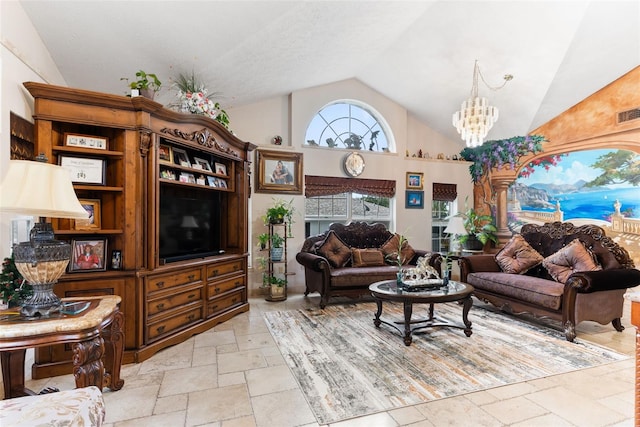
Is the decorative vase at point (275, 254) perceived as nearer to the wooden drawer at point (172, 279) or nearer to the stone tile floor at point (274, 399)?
the wooden drawer at point (172, 279)

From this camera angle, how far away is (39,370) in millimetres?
2488

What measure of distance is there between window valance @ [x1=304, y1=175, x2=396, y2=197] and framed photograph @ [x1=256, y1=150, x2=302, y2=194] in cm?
22

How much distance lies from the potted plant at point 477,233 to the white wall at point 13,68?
6.08 metres

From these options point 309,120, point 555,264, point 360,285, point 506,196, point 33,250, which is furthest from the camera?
point 506,196

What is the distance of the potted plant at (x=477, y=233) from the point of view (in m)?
5.97

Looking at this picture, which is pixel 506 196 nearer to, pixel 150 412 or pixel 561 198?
pixel 561 198

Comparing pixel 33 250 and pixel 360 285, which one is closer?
pixel 33 250

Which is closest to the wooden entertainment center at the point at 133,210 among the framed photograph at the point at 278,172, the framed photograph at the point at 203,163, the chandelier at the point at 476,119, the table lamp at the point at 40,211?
the framed photograph at the point at 203,163

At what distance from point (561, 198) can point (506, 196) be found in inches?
36.8

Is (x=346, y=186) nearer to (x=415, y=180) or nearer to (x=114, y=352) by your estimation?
(x=415, y=180)

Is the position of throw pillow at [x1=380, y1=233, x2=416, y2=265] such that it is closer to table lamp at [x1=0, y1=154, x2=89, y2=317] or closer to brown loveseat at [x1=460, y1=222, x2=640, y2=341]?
brown loveseat at [x1=460, y1=222, x2=640, y2=341]

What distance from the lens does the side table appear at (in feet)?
5.22

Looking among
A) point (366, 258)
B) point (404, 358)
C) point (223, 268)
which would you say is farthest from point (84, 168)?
point (366, 258)

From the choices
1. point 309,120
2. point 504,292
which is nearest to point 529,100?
point 504,292
